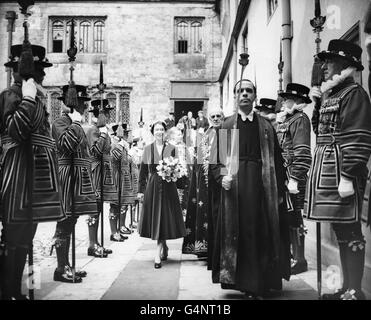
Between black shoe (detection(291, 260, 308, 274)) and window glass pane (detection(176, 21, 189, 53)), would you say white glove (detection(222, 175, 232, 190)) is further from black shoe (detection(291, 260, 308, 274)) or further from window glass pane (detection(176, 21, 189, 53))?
window glass pane (detection(176, 21, 189, 53))

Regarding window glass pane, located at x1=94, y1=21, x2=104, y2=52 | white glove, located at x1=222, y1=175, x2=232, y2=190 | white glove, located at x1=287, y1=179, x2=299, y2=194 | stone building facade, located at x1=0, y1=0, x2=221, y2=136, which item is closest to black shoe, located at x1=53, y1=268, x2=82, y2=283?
white glove, located at x1=222, y1=175, x2=232, y2=190

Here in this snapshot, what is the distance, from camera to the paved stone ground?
14.3 ft

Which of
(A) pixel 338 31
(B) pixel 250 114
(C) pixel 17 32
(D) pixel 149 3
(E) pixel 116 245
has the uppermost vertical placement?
(D) pixel 149 3

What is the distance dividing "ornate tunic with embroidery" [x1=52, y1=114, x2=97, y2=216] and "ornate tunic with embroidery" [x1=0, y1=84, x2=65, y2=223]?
3.08ft

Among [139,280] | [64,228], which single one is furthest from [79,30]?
[139,280]

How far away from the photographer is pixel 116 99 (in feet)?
75.6

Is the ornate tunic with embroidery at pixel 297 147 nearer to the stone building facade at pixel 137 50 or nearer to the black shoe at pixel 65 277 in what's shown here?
the black shoe at pixel 65 277

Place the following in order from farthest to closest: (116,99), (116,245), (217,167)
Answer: (116,99)
(116,245)
(217,167)

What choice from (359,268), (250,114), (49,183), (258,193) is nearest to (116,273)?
(49,183)

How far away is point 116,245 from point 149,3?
60.5 ft

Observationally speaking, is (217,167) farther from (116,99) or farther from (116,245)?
(116,99)

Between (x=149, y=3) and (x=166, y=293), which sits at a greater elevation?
(x=149, y=3)

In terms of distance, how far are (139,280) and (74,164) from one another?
166 centimetres
